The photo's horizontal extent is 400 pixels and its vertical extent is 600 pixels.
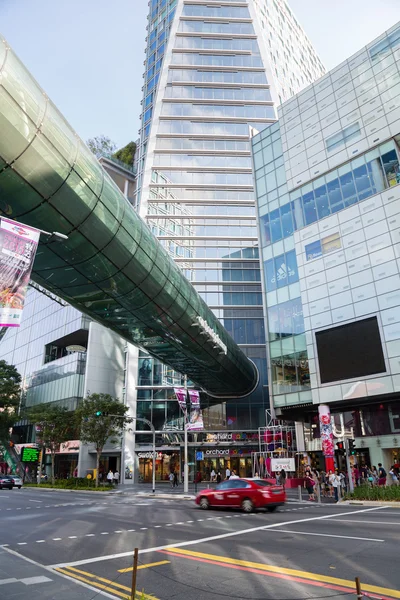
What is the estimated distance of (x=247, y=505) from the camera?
718 inches

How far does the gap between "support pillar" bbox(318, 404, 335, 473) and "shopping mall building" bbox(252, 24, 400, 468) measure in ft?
2.88

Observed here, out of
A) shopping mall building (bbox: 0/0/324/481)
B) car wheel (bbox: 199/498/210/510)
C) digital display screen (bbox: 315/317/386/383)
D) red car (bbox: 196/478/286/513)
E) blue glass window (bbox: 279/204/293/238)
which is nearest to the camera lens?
red car (bbox: 196/478/286/513)

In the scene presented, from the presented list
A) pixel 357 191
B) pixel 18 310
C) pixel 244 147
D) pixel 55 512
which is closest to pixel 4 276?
pixel 18 310

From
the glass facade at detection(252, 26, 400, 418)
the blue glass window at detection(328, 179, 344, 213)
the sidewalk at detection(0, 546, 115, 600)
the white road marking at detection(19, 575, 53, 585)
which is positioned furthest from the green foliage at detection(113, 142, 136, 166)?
the white road marking at detection(19, 575, 53, 585)

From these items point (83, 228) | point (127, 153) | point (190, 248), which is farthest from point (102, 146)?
point (83, 228)

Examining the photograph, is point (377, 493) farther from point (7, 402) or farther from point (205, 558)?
point (7, 402)

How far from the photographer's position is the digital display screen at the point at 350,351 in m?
28.9

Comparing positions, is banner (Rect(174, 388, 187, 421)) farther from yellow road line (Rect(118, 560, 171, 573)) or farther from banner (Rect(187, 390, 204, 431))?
yellow road line (Rect(118, 560, 171, 573))

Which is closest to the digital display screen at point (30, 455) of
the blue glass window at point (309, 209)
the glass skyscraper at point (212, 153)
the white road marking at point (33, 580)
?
the glass skyscraper at point (212, 153)

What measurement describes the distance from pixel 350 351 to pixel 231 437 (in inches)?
996

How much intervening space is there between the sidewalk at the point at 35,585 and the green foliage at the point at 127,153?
3682 inches

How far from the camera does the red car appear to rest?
1798 centimetres

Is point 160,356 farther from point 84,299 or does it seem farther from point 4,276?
point 4,276

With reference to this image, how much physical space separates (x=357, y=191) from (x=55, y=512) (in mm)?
29433
